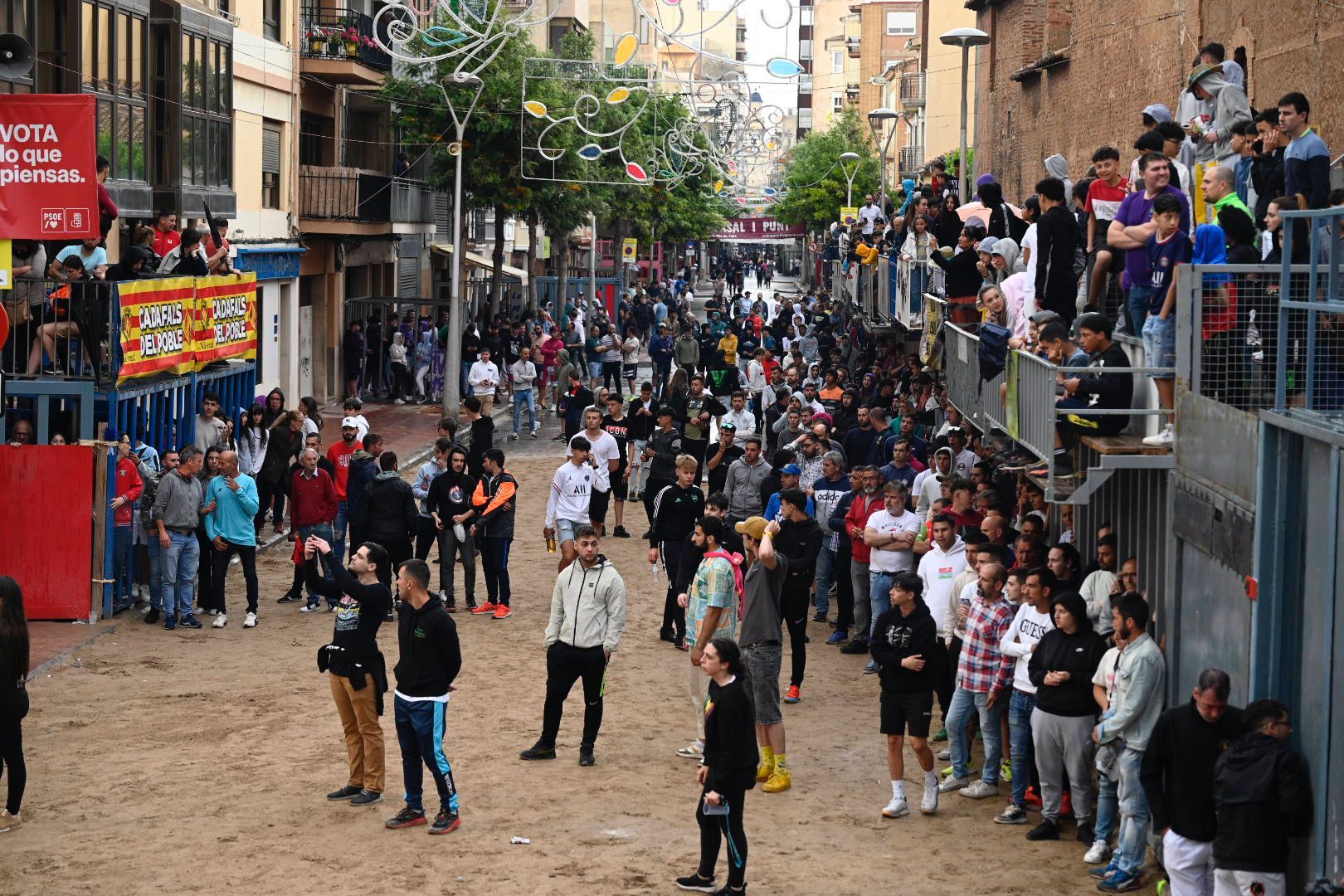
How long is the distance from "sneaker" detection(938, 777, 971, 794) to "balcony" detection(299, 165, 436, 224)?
26831 millimetres

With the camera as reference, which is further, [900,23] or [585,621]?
[900,23]

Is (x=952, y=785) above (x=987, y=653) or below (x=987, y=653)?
below

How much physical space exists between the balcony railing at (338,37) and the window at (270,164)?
8.16 feet

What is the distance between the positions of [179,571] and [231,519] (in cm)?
69

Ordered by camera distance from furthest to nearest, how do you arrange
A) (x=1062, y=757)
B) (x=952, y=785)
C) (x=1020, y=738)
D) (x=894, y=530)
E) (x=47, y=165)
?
(x=47, y=165)
(x=894, y=530)
(x=952, y=785)
(x=1020, y=738)
(x=1062, y=757)

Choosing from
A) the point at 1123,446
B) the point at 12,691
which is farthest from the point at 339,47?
the point at 1123,446

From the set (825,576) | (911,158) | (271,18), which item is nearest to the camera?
(825,576)

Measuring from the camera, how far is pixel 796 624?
13.9m

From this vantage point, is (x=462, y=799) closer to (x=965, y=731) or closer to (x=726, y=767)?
(x=726, y=767)

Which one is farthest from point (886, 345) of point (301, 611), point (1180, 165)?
point (1180, 165)

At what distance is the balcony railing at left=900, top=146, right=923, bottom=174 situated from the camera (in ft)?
201

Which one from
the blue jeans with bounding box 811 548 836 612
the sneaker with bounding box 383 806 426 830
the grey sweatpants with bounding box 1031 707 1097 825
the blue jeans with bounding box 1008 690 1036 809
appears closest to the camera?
the grey sweatpants with bounding box 1031 707 1097 825

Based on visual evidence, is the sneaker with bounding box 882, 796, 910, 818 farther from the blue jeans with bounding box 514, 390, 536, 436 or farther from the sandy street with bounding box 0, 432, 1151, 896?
the blue jeans with bounding box 514, 390, 536, 436

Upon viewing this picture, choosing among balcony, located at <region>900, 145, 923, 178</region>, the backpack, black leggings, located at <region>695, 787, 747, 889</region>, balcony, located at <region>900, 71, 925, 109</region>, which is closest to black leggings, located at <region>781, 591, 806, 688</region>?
the backpack
